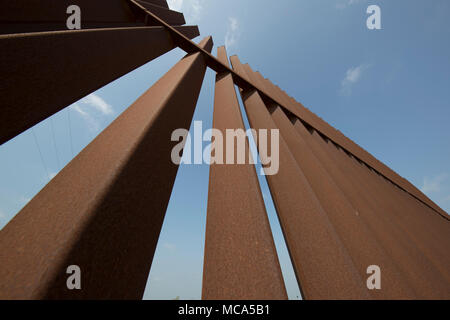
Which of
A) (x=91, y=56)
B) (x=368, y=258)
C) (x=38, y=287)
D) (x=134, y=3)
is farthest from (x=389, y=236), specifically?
(x=134, y=3)

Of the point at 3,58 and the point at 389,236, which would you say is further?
the point at 389,236

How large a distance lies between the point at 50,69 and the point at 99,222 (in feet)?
1.64

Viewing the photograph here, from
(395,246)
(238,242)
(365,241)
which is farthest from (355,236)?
(238,242)

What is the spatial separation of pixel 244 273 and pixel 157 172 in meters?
0.38

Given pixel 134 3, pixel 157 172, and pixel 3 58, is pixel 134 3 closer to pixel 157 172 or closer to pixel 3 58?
pixel 3 58

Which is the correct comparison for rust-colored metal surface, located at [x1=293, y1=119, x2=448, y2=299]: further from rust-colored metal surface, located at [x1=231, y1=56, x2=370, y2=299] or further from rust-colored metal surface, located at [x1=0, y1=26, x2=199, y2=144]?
rust-colored metal surface, located at [x1=0, y1=26, x2=199, y2=144]

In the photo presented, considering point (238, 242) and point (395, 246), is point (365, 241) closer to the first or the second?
point (395, 246)

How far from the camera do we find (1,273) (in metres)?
0.30

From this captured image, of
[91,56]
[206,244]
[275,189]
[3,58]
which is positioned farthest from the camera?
[275,189]

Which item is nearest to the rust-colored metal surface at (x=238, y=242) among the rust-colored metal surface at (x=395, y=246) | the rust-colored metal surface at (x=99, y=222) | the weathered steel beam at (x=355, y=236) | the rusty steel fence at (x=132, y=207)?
the rusty steel fence at (x=132, y=207)

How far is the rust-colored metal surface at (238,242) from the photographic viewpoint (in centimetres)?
46

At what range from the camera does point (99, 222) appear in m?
0.37

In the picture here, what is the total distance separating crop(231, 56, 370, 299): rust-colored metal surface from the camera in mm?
589

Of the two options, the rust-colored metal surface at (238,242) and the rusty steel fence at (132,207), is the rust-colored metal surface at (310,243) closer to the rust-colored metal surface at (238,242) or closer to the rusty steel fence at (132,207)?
the rusty steel fence at (132,207)
